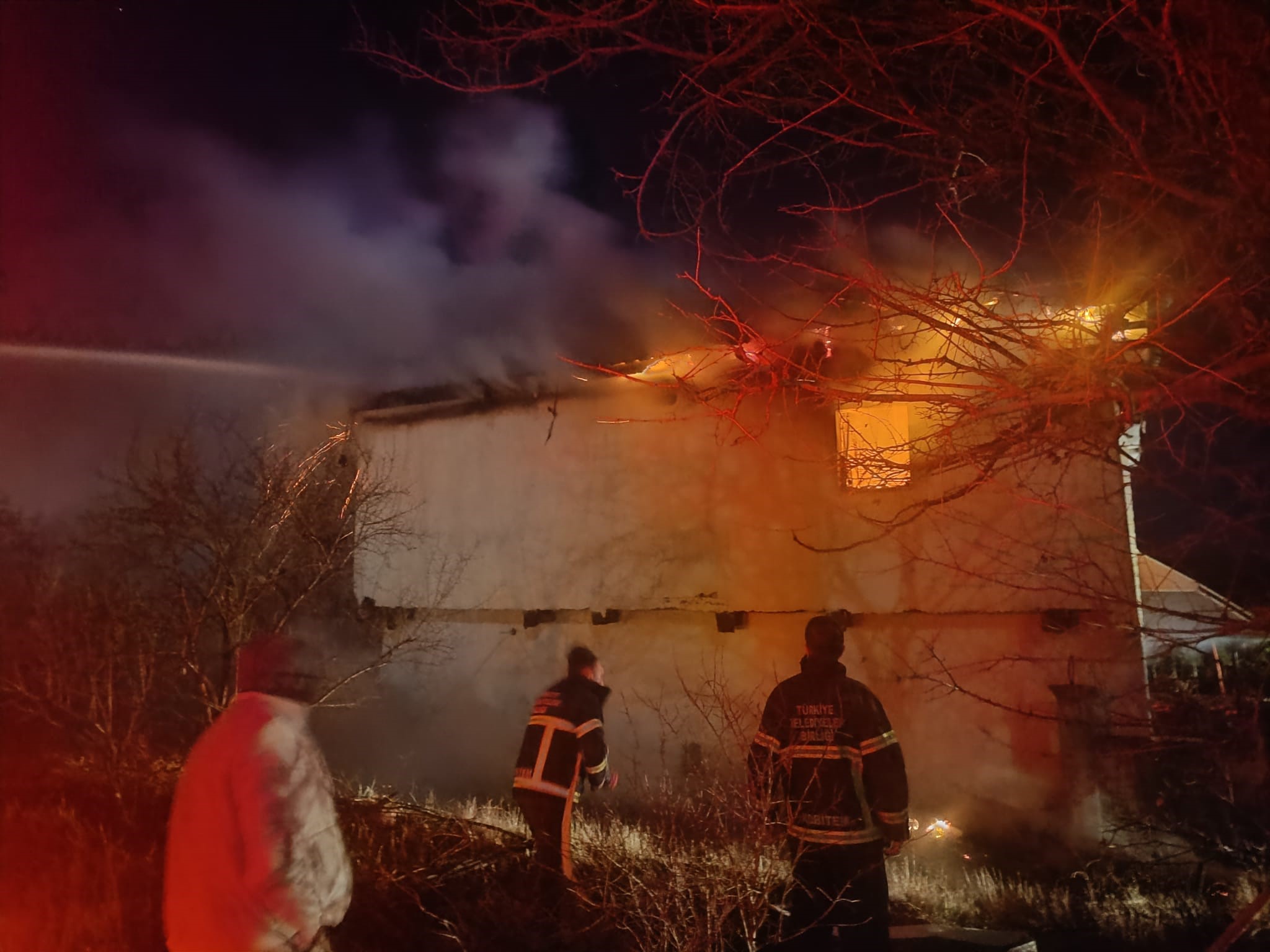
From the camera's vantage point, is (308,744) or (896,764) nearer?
(308,744)

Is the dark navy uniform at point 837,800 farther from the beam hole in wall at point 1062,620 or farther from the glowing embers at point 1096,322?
the beam hole in wall at point 1062,620

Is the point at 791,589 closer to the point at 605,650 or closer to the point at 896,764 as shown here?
the point at 605,650

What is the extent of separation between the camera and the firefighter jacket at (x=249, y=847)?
9.10 feet

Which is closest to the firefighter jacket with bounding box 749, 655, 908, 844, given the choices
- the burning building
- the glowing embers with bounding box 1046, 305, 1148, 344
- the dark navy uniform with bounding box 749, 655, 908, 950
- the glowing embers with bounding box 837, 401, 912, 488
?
the dark navy uniform with bounding box 749, 655, 908, 950

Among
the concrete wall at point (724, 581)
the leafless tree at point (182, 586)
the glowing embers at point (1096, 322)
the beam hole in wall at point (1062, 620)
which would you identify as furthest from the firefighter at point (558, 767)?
the beam hole in wall at point (1062, 620)

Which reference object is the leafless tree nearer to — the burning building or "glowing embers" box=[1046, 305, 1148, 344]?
the burning building

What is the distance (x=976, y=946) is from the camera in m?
4.37

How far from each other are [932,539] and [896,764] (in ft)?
12.8

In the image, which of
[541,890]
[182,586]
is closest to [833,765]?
[541,890]

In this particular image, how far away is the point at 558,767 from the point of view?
509cm

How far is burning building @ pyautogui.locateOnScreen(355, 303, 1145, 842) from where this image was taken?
24.6 feet

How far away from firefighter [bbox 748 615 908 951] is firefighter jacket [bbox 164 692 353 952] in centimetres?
249

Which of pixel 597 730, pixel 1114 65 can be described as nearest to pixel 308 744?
pixel 597 730

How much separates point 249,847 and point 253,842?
0.03 metres
